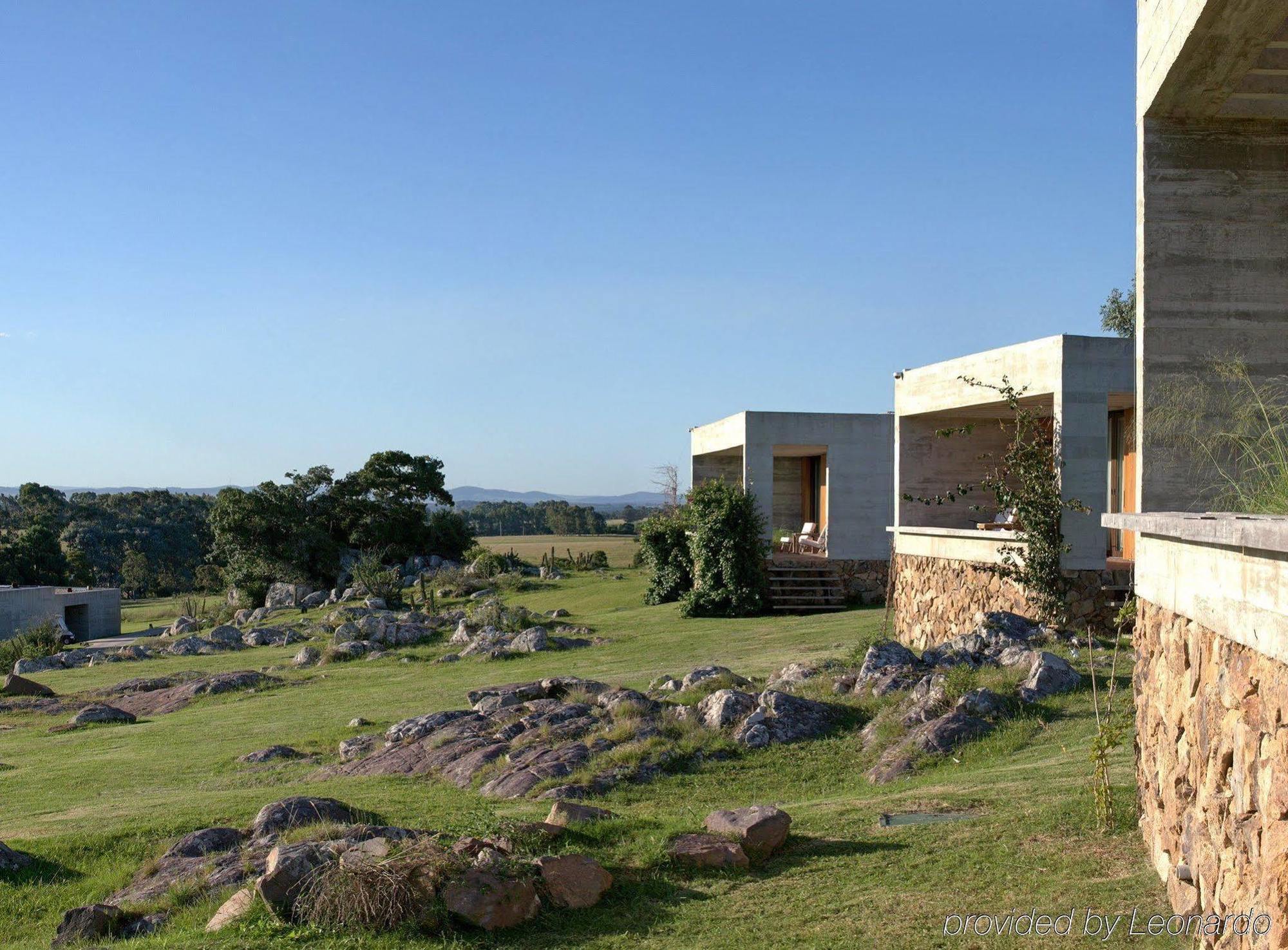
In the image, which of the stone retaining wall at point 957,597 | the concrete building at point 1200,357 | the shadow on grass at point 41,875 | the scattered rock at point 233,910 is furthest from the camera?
the stone retaining wall at point 957,597

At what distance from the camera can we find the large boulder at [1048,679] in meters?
11.0

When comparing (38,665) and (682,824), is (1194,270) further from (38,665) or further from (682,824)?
(38,665)

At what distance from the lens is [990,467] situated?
1873 centimetres

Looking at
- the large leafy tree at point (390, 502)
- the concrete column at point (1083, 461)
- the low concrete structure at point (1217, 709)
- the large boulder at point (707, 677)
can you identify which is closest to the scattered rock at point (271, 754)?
the large boulder at point (707, 677)

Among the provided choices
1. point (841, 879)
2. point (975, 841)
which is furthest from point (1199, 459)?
point (841, 879)

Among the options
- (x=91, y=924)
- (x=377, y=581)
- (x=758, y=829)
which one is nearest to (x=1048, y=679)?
(x=758, y=829)

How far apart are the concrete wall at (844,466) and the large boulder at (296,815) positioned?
17028 mm

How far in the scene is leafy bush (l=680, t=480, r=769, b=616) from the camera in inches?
949

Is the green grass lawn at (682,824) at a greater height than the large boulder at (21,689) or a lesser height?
greater

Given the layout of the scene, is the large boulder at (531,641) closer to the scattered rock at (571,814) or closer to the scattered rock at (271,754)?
the scattered rock at (271,754)

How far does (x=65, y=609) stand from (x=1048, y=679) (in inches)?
1527

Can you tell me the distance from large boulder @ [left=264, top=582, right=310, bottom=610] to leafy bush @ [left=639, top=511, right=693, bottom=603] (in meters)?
15.6

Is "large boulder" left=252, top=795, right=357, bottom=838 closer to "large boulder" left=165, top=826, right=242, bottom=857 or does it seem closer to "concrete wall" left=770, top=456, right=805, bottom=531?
"large boulder" left=165, top=826, right=242, bottom=857

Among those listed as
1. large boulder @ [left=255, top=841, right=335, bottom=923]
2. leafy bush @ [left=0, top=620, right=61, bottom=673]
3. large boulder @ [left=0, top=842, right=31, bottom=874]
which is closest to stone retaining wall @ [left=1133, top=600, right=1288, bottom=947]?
large boulder @ [left=255, top=841, right=335, bottom=923]
